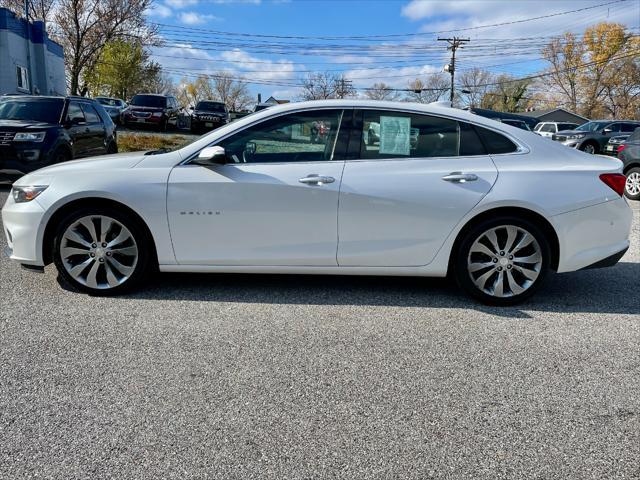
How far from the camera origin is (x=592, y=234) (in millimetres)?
4273

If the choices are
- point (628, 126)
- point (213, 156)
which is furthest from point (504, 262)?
point (628, 126)

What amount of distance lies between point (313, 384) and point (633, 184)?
10.6 metres

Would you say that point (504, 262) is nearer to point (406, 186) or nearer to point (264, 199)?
point (406, 186)

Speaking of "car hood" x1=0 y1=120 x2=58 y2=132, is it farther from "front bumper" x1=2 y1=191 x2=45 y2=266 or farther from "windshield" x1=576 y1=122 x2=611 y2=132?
"windshield" x1=576 y1=122 x2=611 y2=132

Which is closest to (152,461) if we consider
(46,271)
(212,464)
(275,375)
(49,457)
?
(212,464)

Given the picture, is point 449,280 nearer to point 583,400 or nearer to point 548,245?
point 548,245

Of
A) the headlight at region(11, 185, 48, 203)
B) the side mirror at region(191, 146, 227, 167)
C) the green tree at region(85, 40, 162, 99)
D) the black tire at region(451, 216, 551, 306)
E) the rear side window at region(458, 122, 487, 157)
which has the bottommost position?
the black tire at region(451, 216, 551, 306)

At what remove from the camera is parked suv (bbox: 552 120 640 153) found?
2456cm

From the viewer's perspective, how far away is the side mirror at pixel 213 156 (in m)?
4.10

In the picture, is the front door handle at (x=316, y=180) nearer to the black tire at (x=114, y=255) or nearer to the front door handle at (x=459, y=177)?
the front door handle at (x=459, y=177)

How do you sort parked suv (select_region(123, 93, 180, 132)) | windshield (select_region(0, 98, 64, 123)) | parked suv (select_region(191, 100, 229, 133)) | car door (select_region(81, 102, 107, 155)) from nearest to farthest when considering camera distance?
windshield (select_region(0, 98, 64, 123)), car door (select_region(81, 102, 107, 155)), parked suv (select_region(123, 93, 180, 132)), parked suv (select_region(191, 100, 229, 133))

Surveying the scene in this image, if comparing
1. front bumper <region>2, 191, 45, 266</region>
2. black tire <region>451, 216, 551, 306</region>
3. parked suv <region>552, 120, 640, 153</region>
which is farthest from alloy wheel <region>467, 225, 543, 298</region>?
parked suv <region>552, 120, 640, 153</region>

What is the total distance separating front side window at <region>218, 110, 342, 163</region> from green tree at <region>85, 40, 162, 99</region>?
4490 centimetres

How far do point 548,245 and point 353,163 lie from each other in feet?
5.61
